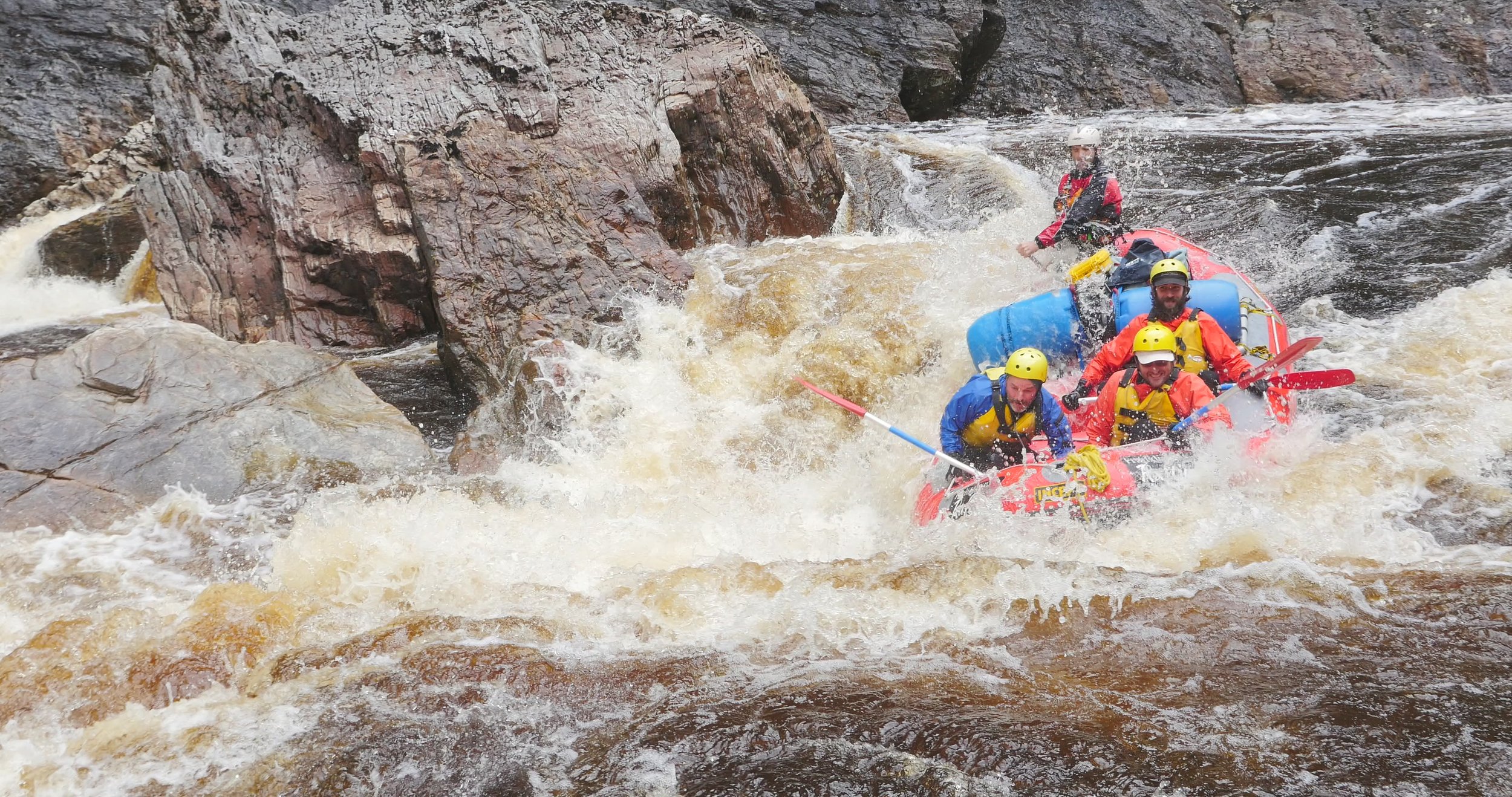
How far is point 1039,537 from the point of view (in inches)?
187

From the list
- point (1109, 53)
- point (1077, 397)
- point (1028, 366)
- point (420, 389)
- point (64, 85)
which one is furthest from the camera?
point (1109, 53)

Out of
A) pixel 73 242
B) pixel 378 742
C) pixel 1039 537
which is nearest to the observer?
pixel 378 742

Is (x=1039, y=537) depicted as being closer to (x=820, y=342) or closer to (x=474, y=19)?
(x=820, y=342)

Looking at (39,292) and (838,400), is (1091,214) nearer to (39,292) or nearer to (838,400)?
(838,400)

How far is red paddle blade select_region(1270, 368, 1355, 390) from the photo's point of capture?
17.8 ft

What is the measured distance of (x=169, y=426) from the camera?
5.68 metres

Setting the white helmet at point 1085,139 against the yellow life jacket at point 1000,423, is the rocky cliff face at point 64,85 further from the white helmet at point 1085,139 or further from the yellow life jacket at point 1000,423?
the yellow life jacket at point 1000,423

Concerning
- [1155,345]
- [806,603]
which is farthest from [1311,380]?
[806,603]

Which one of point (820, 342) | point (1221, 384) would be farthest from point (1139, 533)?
point (820, 342)

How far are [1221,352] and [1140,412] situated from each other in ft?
2.47

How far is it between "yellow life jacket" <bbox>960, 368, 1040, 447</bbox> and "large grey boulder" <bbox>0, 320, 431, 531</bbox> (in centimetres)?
335

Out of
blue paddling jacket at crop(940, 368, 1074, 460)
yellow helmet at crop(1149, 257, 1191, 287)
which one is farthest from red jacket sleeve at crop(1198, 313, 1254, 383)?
blue paddling jacket at crop(940, 368, 1074, 460)

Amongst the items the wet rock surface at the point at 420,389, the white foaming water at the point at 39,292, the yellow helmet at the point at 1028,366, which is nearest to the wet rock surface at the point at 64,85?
the white foaming water at the point at 39,292

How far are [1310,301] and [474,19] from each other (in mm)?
7465
